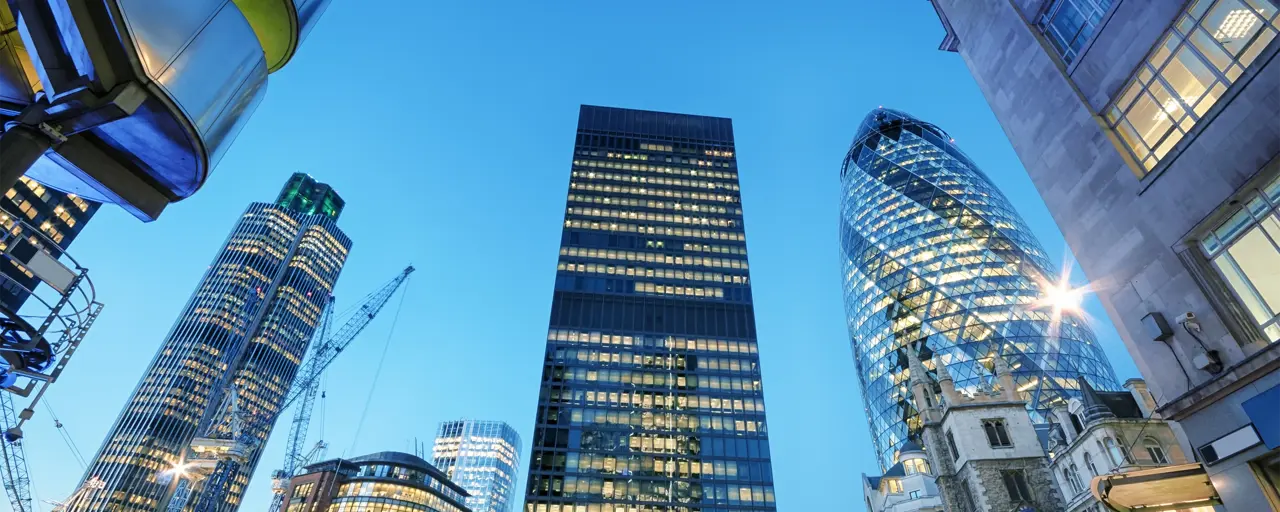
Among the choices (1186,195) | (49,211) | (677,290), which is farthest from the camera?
(677,290)

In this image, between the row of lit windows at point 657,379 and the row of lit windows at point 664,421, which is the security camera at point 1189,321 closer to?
the row of lit windows at point 664,421

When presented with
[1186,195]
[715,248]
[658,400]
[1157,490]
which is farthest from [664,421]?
[1186,195]

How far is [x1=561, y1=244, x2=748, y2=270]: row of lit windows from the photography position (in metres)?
142

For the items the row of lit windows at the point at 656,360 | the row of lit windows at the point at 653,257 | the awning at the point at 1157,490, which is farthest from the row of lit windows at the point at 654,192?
the awning at the point at 1157,490

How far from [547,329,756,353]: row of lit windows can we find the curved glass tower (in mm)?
31940

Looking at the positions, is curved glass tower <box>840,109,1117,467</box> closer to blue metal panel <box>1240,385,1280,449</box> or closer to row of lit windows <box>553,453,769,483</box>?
row of lit windows <box>553,453,769,483</box>

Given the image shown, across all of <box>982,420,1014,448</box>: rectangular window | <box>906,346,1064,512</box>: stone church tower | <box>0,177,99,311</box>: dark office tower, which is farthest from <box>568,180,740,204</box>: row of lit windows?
<box>982,420,1014,448</box>: rectangular window

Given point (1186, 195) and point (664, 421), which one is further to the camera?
point (664, 421)

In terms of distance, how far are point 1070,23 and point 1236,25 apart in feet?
22.7

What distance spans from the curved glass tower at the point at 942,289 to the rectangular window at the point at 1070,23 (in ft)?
265

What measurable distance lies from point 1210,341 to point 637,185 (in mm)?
146042

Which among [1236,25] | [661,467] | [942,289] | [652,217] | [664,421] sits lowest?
[1236,25]

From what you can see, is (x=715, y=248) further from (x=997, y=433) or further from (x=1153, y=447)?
(x=1153, y=447)

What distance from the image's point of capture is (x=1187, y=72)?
59.9 ft
